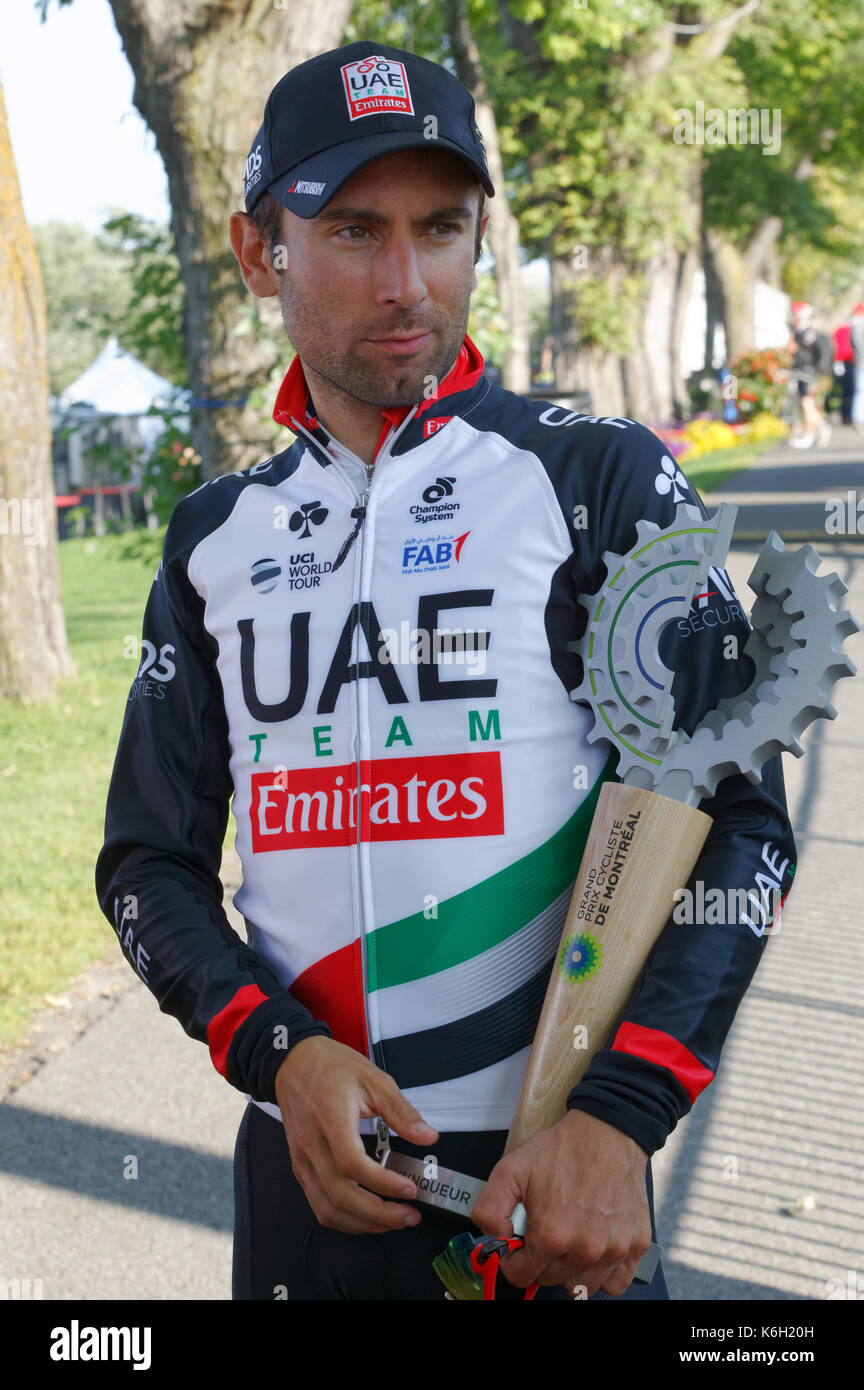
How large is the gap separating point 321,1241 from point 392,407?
122 centimetres

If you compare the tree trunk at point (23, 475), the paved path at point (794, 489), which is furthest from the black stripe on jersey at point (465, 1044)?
the paved path at point (794, 489)

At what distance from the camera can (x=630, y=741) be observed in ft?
6.10

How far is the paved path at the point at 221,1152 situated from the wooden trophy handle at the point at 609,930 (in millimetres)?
2102

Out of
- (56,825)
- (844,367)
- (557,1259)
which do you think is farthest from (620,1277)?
(844,367)

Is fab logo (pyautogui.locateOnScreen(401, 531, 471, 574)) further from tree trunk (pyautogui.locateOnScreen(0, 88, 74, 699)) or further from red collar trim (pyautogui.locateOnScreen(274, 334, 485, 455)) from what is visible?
tree trunk (pyautogui.locateOnScreen(0, 88, 74, 699))

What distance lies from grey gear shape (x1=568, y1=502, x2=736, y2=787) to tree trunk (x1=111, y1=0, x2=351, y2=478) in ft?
19.9

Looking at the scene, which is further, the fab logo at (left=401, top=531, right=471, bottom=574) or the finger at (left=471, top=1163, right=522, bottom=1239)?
the fab logo at (left=401, top=531, right=471, bottom=574)

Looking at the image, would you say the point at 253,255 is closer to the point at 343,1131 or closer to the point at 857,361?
the point at 343,1131

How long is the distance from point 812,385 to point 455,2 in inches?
650

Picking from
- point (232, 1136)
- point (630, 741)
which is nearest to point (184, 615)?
point (630, 741)

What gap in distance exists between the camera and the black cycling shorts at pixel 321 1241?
1938 millimetres

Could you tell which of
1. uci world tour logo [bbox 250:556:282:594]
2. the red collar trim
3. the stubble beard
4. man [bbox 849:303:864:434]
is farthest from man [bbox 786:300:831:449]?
uci world tour logo [bbox 250:556:282:594]

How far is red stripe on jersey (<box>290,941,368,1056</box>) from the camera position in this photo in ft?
6.55
